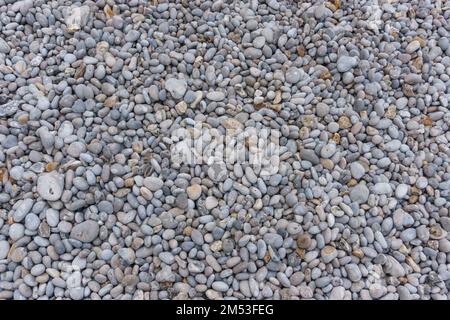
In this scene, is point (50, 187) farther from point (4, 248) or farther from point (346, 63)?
point (346, 63)

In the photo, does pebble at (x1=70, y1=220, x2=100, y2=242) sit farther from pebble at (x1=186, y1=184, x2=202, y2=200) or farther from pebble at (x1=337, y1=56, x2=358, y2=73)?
pebble at (x1=337, y1=56, x2=358, y2=73)

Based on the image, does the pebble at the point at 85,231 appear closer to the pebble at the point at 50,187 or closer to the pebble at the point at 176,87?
the pebble at the point at 50,187

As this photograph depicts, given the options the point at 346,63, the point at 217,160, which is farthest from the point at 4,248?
the point at 346,63

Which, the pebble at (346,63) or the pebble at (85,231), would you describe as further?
the pebble at (346,63)

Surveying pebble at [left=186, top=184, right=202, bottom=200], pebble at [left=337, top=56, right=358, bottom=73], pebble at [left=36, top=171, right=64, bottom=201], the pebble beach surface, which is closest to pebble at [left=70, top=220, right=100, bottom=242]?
the pebble beach surface

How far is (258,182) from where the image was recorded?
1.50 meters

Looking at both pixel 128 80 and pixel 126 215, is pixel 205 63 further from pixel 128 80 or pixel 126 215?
pixel 126 215

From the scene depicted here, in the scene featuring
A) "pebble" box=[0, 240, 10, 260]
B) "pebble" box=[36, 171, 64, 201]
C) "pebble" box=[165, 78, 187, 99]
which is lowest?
"pebble" box=[0, 240, 10, 260]

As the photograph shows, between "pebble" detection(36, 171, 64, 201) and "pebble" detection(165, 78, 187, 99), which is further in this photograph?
"pebble" detection(165, 78, 187, 99)

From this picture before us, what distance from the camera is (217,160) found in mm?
1525

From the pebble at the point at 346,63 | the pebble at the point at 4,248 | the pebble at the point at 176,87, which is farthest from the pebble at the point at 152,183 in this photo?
the pebble at the point at 346,63

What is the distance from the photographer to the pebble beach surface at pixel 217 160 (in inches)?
55.2

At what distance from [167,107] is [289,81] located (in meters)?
0.47

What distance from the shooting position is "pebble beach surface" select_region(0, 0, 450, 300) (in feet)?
4.60
